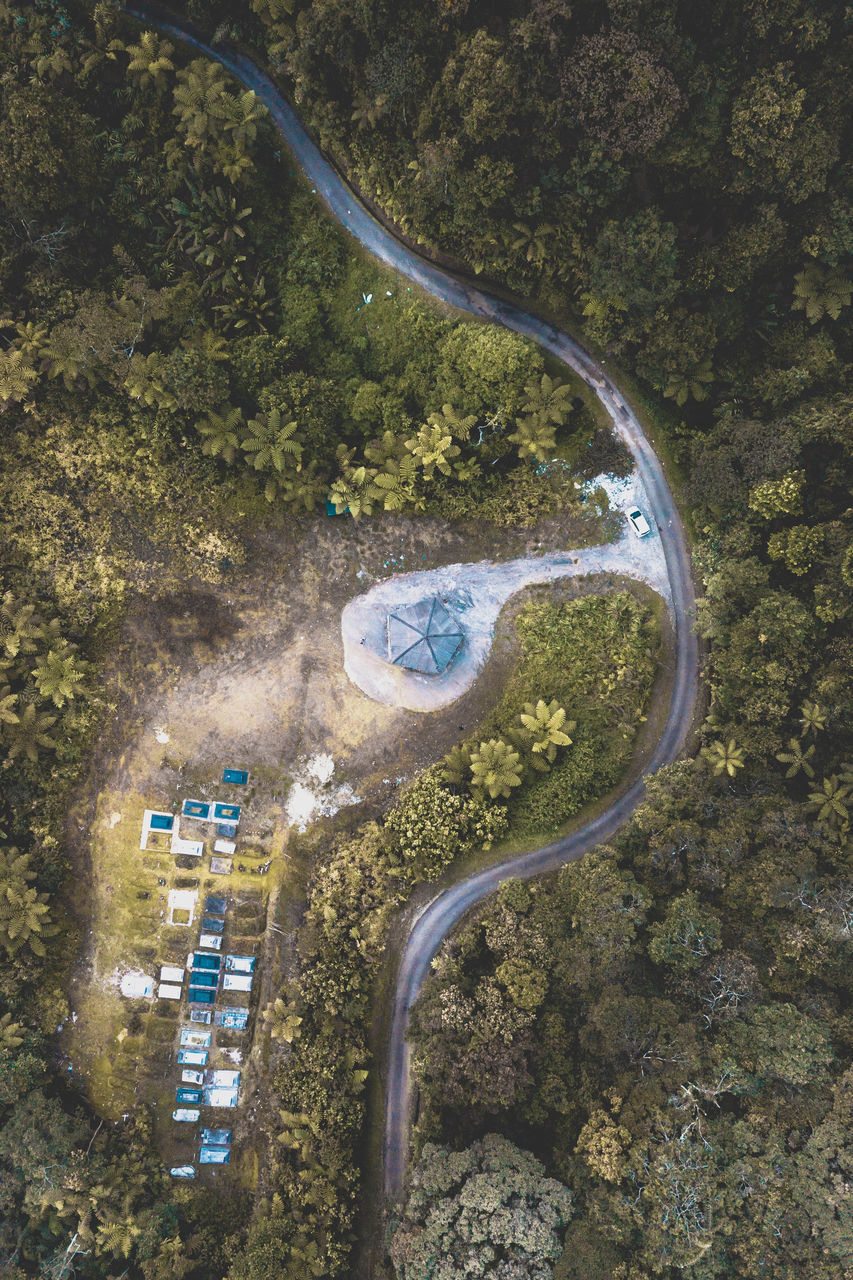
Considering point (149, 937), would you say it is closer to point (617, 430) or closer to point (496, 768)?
point (496, 768)

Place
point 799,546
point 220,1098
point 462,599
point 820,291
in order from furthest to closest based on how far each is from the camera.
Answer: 1. point 462,599
2. point 220,1098
3. point 799,546
4. point 820,291

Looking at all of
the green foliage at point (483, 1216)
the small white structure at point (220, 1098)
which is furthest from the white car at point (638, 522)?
the small white structure at point (220, 1098)

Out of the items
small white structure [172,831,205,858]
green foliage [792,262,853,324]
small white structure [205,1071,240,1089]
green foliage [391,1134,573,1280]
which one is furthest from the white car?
small white structure [205,1071,240,1089]

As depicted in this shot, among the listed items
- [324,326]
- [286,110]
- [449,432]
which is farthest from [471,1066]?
[286,110]

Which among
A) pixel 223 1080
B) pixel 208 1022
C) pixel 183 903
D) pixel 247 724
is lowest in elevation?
pixel 223 1080

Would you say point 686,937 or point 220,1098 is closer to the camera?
point 686,937

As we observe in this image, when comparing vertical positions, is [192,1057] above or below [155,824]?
below

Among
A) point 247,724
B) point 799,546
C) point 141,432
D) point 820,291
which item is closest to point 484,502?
point 799,546
